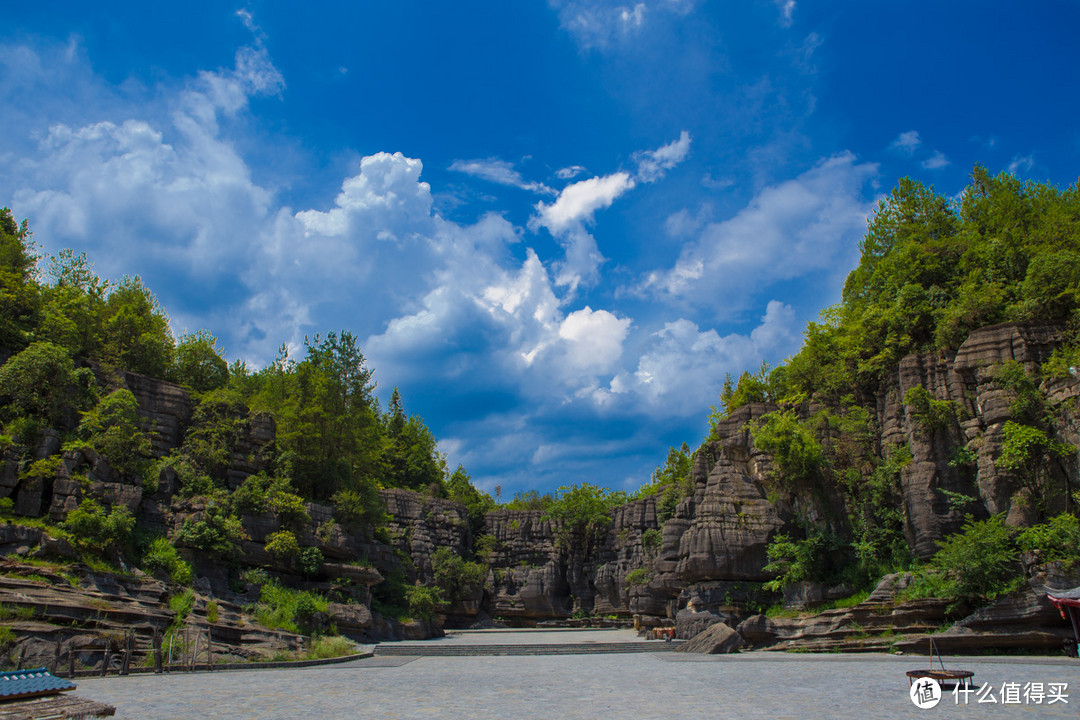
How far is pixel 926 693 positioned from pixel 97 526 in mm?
21785

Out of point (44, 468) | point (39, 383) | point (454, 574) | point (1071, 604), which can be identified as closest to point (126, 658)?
point (44, 468)

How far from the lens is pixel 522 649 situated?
23.6 meters

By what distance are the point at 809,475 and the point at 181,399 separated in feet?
87.9

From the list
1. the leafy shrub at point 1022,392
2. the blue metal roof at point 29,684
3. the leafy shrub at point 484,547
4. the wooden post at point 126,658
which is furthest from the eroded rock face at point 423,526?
the blue metal roof at point 29,684

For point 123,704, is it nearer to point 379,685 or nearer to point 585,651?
point 379,685

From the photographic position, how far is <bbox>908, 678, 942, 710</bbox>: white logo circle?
8445mm

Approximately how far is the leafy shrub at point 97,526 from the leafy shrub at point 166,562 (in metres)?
1.13

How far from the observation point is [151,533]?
2209 cm

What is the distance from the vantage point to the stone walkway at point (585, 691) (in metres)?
Result: 8.16

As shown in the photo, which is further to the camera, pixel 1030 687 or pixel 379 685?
pixel 379 685

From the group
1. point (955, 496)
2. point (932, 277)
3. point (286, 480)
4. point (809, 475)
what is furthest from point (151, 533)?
point (932, 277)

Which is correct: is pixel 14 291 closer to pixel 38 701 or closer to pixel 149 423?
pixel 149 423

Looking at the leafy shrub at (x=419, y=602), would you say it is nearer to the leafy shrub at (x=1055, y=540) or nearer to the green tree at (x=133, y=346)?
the green tree at (x=133, y=346)

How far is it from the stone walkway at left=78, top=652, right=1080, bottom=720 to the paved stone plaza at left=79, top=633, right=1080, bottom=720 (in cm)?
2
